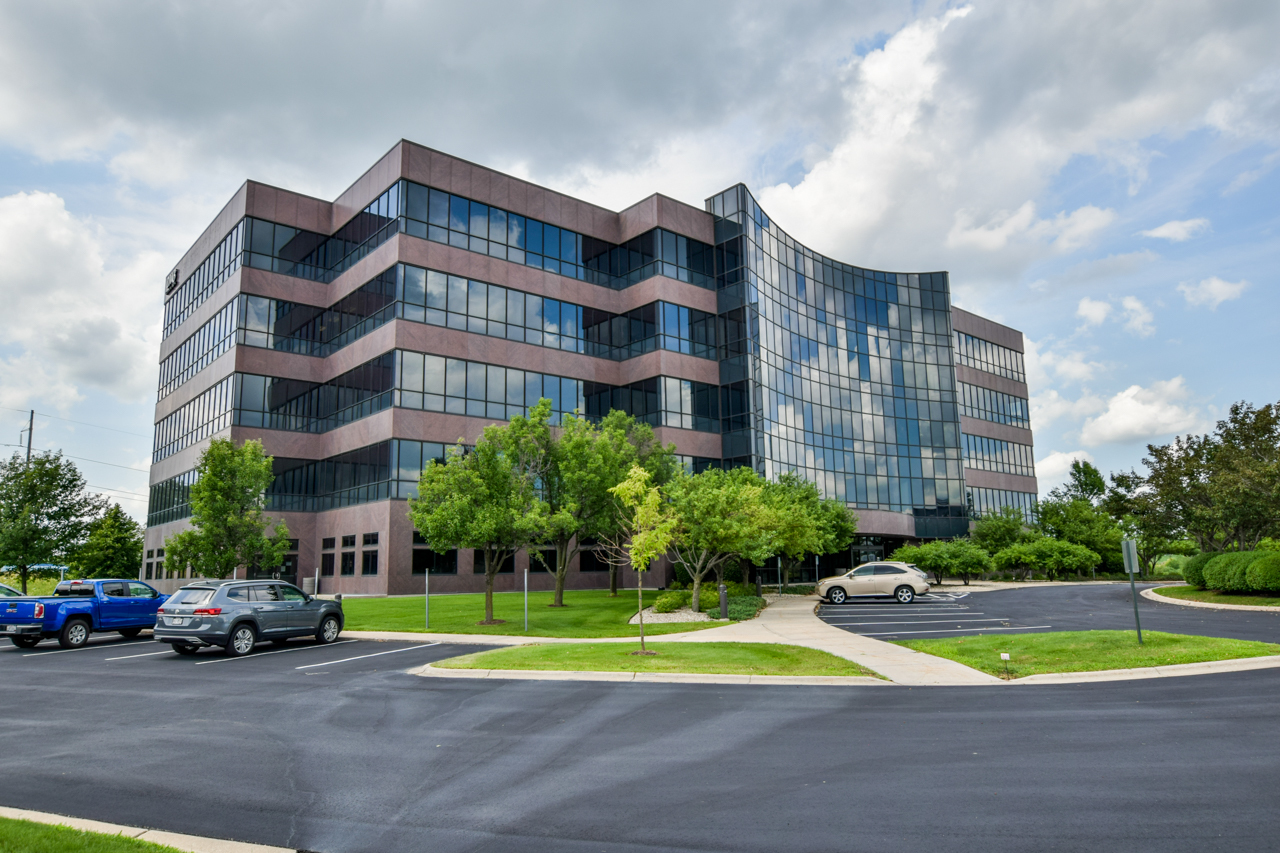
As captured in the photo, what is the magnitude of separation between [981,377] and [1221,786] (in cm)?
6654

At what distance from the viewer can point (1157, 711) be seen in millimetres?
10109

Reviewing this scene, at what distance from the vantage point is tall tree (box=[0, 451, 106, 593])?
143ft

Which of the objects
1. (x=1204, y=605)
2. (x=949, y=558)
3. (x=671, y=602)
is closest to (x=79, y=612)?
(x=671, y=602)

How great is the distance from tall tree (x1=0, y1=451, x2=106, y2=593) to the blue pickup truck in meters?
27.7

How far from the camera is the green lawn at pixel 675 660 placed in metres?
14.3

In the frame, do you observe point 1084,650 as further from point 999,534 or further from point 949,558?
point 999,534

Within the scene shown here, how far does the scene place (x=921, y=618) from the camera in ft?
80.1

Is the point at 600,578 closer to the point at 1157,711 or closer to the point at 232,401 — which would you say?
the point at 232,401

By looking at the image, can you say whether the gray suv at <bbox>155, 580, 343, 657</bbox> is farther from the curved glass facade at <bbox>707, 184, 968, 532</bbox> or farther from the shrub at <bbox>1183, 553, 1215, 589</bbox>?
the shrub at <bbox>1183, 553, 1215, 589</bbox>

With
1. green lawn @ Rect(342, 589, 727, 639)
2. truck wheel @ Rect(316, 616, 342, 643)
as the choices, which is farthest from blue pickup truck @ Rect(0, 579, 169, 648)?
truck wheel @ Rect(316, 616, 342, 643)

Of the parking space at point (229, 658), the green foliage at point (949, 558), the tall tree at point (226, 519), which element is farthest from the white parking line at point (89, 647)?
the green foliage at point (949, 558)

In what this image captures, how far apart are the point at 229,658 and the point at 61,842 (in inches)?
530

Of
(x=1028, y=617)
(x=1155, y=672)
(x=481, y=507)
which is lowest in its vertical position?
(x=1028, y=617)

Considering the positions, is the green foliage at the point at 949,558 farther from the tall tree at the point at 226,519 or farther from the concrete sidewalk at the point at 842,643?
the tall tree at the point at 226,519
